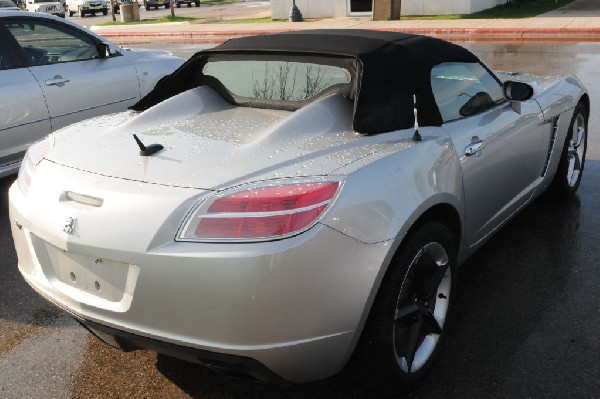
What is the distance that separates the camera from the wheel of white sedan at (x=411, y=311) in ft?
8.71

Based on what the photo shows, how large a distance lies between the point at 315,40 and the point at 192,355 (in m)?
1.90

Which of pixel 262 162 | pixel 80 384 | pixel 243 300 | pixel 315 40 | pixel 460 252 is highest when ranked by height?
pixel 315 40

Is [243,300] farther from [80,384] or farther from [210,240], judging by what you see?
[80,384]

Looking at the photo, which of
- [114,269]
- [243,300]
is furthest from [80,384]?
[243,300]

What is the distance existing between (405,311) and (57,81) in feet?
14.8

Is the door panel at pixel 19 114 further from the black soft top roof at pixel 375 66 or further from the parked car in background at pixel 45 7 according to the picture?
the parked car in background at pixel 45 7

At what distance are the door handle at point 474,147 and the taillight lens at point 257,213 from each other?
112 centimetres

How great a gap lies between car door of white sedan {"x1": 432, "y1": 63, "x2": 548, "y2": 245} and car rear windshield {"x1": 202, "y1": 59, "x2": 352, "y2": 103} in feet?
1.84

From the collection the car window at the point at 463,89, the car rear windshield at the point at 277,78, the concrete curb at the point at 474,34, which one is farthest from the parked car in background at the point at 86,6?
the car window at the point at 463,89

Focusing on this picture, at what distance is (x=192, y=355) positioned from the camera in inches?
97.7

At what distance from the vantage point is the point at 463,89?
146 inches

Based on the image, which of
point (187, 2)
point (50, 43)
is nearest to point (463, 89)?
point (50, 43)

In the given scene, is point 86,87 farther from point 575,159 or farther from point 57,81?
point 575,159

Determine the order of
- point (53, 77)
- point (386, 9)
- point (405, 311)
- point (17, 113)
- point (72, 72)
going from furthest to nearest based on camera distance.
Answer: point (386, 9)
point (72, 72)
point (53, 77)
point (17, 113)
point (405, 311)
